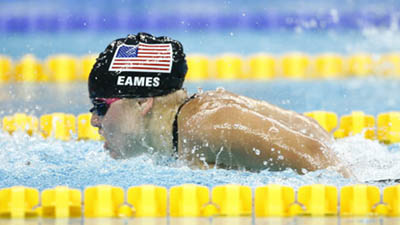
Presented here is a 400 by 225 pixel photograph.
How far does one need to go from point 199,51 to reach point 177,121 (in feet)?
15.2

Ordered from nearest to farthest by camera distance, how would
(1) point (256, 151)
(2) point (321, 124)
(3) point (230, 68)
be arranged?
1. (1) point (256, 151)
2. (2) point (321, 124)
3. (3) point (230, 68)

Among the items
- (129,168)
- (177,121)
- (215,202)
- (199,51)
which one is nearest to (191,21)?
(199,51)

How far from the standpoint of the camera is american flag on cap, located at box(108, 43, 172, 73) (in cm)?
295

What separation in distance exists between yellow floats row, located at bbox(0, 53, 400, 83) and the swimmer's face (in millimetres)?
3298

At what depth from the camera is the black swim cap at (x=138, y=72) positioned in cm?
293

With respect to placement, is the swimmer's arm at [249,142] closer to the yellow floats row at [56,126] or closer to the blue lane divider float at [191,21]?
the yellow floats row at [56,126]

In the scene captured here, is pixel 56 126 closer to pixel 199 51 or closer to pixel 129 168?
pixel 129 168

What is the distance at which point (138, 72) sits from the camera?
2.95 meters

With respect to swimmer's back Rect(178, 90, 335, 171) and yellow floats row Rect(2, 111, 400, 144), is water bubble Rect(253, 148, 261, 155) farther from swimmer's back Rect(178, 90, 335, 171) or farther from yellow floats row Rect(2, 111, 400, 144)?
yellow floats row Rect(2, 111, 400, 144)

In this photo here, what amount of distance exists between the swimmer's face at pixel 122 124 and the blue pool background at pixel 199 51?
0.41 feet

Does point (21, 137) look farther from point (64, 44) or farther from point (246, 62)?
point (64, 44)

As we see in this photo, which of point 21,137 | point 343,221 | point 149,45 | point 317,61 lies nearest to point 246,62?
point 317,61

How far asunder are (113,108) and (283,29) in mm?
→ 5921

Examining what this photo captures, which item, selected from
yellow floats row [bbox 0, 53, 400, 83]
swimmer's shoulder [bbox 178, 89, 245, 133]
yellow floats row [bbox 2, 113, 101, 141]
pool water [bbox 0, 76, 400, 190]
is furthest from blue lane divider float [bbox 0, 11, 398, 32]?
swimmer's shoulder [bbox 178, 89, 245, 133]
